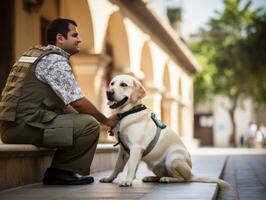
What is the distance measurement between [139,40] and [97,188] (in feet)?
39.0

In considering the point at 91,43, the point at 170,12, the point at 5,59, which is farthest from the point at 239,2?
the point at 5,59

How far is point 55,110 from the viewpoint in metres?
6.18

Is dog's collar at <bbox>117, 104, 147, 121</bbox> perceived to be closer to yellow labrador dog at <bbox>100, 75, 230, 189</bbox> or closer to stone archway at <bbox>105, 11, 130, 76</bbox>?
yellow labrador dog at <bbox>100, 75, 230, 189</bbox>

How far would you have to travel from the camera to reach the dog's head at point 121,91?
6.14 meters

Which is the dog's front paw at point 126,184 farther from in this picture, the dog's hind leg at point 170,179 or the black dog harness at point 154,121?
the dog's hind leg at point 170,179

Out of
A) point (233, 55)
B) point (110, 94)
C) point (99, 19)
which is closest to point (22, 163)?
point (110, 94)

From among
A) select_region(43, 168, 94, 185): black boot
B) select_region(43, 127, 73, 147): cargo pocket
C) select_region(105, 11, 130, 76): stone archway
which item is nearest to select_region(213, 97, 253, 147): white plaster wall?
select_region(105, 11, 130, 76): stone archway

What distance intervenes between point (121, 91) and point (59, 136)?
2.46ft

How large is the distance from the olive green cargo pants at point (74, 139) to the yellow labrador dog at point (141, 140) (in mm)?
267

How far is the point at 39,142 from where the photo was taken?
612 cm

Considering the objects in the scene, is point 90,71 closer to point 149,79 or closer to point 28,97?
point 28,97

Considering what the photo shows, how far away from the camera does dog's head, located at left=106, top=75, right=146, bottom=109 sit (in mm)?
6137

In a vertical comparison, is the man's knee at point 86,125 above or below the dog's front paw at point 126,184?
above

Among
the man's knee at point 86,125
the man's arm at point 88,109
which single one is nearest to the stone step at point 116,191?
the man's knee at point 86,125
